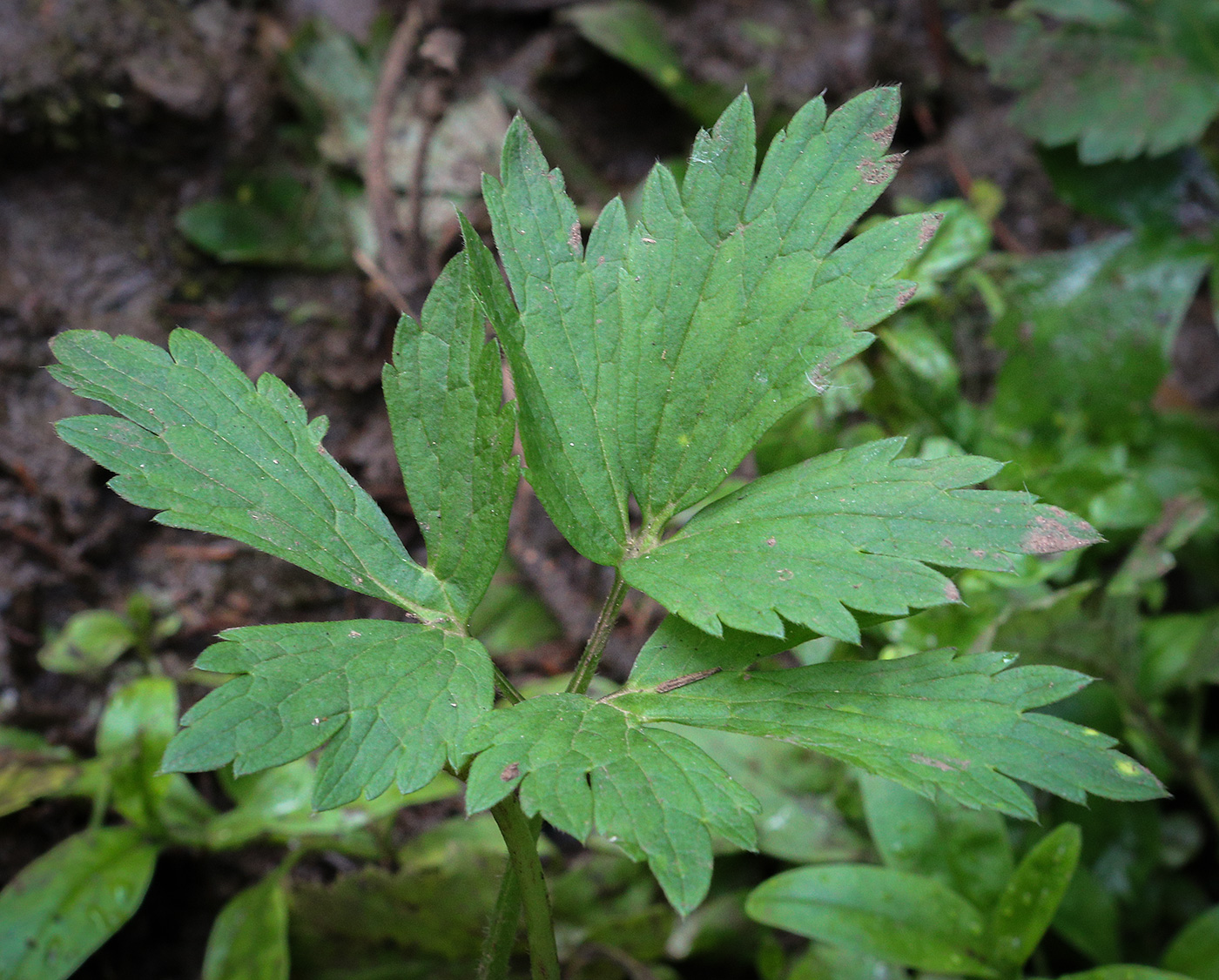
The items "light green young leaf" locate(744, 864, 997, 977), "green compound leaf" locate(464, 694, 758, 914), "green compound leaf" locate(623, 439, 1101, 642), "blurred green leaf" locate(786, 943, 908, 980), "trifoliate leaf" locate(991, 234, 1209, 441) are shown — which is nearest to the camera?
"green compound leaf" locate(464, 694, 758, 914)

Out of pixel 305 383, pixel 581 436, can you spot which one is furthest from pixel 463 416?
pixel 305 383

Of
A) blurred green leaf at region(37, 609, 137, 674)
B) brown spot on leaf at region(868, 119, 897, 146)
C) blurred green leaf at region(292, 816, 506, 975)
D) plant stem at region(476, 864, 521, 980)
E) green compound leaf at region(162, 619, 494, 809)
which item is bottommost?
blurred green leaf at region(292, 816, 506, 975)

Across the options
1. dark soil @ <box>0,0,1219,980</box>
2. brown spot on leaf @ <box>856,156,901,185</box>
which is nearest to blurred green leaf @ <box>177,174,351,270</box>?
dark soil @ <box>0,0,1219,980</box>

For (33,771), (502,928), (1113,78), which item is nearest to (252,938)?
(33,771)

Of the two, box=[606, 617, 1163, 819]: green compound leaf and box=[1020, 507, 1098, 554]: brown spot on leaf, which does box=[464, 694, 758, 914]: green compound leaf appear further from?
box=[1020, 507, 1098, 554]: brown spot on leaf

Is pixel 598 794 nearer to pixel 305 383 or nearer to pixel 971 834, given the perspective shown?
pixel 971 834

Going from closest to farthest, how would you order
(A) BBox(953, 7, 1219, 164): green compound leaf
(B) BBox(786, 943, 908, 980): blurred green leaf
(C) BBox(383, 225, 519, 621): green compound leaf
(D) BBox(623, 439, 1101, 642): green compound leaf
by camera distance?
(D) BBox(623, 439, 1101, 642): green compound leaf < (C) BBox(383, 225, 519, 621): green compound leaf < (B) BBox(786, 943, 908, 980): blurred green leaf < (A) BBox(953, 7, 1219, 164): green compound leaf

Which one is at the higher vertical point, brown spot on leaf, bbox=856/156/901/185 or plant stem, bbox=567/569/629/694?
brown spot on leaf, bbox=856/156/901/185
